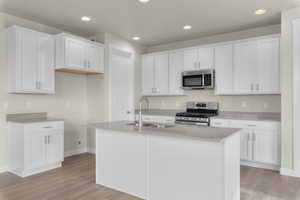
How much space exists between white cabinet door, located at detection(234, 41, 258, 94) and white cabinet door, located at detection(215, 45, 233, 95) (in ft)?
0.34

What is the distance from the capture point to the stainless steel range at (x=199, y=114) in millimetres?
4219

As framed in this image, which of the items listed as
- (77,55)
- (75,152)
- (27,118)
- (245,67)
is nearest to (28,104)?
(27,118)

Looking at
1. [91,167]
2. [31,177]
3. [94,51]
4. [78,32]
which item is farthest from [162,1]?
[31,177]

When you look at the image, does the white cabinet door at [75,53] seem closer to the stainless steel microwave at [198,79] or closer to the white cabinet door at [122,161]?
the white cabinet door at [122,161]

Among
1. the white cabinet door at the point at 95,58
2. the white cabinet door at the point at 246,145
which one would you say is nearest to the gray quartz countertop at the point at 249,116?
the white cabinet door at the point at 246,145

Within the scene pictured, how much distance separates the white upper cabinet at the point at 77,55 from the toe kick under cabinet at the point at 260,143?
127 inches

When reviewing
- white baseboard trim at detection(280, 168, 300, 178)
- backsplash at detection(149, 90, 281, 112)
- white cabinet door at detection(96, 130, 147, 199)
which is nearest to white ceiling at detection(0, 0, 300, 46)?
backsplash at detection(149, 90, 281, 112)

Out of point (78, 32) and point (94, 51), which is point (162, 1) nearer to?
point (94, 51)

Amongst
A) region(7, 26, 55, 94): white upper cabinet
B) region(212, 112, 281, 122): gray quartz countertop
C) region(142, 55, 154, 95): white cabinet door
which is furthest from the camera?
region(142, 55, 154, 95): white cabinet door

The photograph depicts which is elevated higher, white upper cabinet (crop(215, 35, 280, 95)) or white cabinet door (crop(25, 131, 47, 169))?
white upper cabinet (crop(215, 35, 280, 95))

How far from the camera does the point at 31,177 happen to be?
3.23 m

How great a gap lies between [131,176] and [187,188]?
79 centimetres

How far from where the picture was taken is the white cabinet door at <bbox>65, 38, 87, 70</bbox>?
3.86 metres

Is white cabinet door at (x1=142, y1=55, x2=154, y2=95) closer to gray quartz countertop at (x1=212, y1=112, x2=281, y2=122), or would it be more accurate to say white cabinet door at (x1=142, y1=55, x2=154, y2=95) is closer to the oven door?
the oven door
